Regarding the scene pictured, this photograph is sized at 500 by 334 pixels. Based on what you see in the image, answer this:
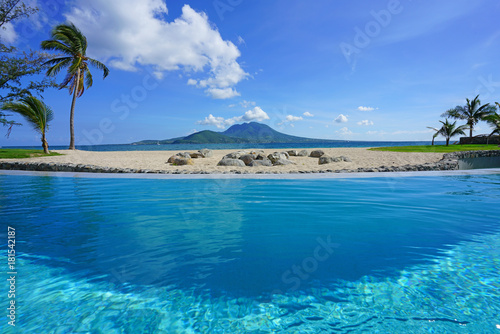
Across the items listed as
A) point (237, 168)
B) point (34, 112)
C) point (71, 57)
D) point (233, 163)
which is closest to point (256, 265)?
point (237, 168)

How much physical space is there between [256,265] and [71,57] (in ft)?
107

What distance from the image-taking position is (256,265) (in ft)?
11.8

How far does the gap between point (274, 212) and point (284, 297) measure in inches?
132

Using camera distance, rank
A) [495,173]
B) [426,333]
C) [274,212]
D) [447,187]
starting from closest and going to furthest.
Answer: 1. [426,333]
2. [274,212]
3. [447,187]
4. [495,173]

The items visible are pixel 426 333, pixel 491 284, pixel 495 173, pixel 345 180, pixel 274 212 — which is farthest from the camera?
pixel 495 173

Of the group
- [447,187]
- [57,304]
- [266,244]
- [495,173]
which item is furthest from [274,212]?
[495,173]

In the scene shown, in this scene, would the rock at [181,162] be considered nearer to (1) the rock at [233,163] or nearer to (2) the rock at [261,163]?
(1) the rock at [233,163]

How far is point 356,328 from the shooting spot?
2389 mm

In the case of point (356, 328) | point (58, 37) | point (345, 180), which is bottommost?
point (356, 328)

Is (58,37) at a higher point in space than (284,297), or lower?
higher

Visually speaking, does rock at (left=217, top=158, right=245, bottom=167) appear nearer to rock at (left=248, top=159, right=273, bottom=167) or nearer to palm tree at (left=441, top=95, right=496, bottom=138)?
rock at (left=248, top=159, right=273, bottom=167)

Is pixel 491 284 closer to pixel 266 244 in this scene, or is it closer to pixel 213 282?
pixel 266 244

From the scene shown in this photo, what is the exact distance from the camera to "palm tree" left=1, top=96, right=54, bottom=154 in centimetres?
1883

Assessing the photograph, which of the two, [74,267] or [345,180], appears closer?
[74,267]
